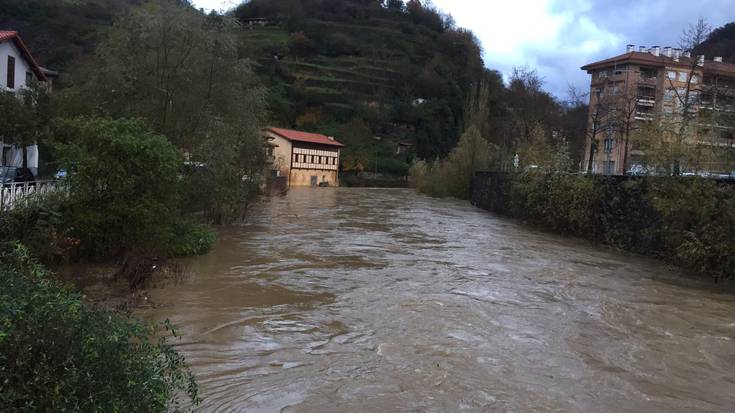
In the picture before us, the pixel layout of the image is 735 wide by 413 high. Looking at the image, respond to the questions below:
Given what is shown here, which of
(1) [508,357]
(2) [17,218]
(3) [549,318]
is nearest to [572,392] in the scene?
(1) [508,357]

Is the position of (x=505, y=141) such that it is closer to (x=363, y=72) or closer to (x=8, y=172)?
(x=8, y=172)

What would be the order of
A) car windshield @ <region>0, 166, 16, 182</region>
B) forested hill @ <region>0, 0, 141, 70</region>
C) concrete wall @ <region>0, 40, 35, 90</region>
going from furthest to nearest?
forested hill @ <region>0, 0, 141, 70</region> → concrete wall @ <region>0, 40, 35, 90</region> → car windshield @ <region>0, 166, 16, 182</region>

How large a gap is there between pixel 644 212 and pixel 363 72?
8193cm

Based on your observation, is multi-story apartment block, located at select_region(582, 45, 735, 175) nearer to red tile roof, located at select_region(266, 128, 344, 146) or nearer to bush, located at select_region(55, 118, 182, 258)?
red tile roof, located at select_region(266, 128, 344, 146)

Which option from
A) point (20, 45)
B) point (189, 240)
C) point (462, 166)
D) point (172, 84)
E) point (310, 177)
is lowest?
point (189, 240)

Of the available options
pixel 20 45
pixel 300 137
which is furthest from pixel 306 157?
pixel 20 45

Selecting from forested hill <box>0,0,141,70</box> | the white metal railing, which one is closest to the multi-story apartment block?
the white metal railing

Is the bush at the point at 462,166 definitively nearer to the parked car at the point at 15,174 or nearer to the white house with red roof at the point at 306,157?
the white house with red roof at the point at 306,157

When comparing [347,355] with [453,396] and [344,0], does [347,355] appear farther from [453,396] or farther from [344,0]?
[344,0]

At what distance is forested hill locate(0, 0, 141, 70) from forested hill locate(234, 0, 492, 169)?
19.3m

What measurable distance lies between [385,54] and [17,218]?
9773 centimetres

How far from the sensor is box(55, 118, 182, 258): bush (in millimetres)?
11266

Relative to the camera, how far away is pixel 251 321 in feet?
28.6

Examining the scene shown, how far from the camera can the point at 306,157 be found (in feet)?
219
